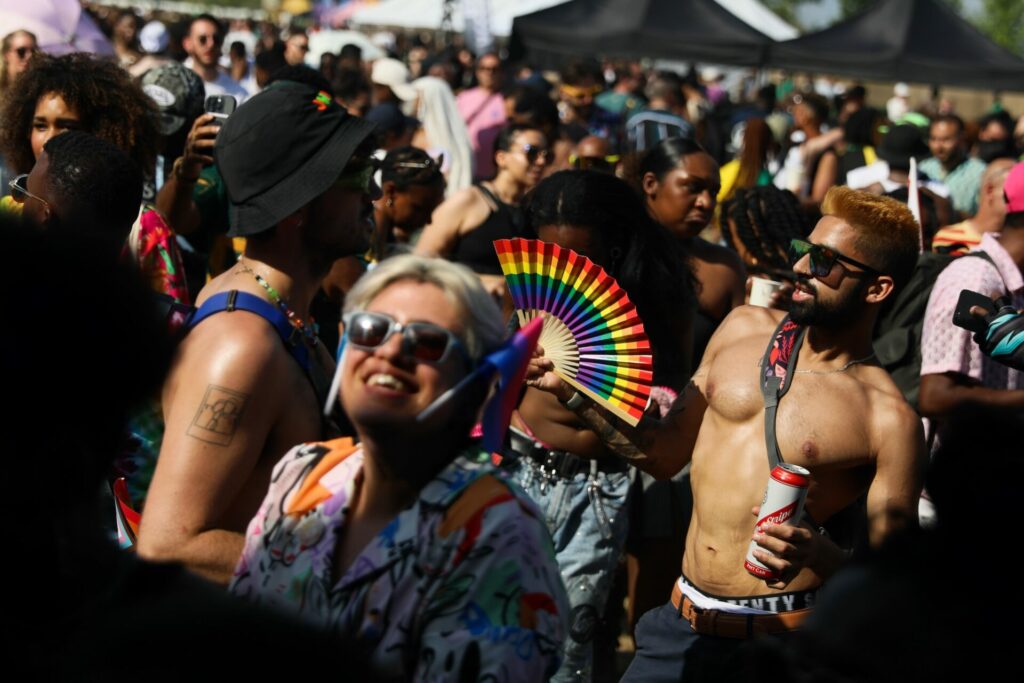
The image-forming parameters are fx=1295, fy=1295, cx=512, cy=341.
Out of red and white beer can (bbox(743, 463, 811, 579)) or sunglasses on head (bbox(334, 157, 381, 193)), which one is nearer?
red and white beer can (bbox(743, 463, 811, 579))

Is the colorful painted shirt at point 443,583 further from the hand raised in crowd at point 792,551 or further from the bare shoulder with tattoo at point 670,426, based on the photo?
the bare shoulder with tattoo at point 670,426

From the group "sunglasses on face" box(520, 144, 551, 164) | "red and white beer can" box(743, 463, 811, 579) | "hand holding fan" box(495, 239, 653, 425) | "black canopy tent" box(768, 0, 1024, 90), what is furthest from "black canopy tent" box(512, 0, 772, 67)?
"red and white beer can" box(743, 463, 811, 579)

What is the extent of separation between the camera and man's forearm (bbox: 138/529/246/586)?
2.81 meters

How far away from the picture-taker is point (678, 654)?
13.4 ft

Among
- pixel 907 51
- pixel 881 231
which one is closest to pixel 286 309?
pixel 881 231

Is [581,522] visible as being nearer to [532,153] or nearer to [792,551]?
[792,551]

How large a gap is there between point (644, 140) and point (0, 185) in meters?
5.42

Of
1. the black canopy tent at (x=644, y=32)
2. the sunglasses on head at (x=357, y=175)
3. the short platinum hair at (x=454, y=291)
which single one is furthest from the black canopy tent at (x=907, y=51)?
the short platinum hair at (x=454, y=291)

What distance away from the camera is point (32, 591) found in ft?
5.52

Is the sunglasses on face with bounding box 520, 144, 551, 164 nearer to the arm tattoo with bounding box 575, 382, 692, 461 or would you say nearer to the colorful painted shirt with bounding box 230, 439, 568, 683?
the arm tattoo with bounding box 575, 382, 692, 461

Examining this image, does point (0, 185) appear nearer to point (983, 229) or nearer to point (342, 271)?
point (342, 271)

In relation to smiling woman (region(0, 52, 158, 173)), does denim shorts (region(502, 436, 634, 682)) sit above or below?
below

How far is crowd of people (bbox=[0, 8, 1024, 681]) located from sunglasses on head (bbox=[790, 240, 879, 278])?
0.01 metres

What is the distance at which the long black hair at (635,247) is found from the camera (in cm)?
493
